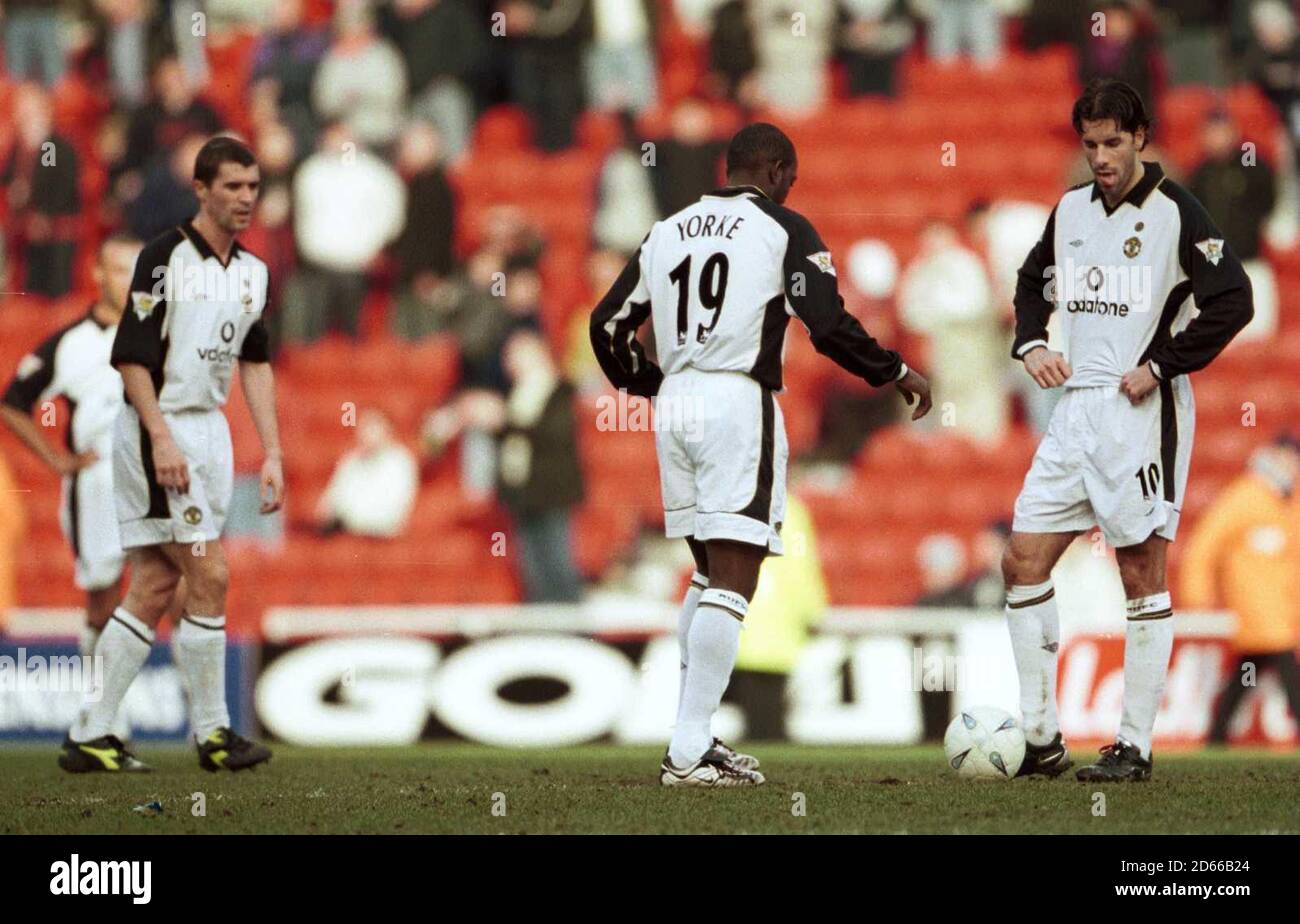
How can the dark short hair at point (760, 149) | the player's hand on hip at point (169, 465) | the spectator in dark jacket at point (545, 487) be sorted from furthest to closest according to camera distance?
1. the spectator in dark jacket at point (545, 487)
2. the player's hand on hip at point (169, 465)
3. the dark short hair at point (760, 149)

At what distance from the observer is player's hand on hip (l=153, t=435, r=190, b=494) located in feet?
24.8

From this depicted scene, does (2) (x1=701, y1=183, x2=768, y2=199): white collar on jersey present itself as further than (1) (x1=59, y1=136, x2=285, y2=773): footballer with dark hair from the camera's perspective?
No

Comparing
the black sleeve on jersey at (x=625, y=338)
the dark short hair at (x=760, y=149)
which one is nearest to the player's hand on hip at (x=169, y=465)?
the black sleeve on jersey at (x=625, y=338)

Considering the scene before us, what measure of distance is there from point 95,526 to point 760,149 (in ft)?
13.3

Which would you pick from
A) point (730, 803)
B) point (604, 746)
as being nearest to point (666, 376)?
point (730, 803)

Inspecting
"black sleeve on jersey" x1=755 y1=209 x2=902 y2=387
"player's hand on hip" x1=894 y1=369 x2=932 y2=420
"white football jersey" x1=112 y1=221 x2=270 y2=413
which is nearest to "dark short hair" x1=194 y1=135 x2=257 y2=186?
"white football jersey" x1=112 y1=221 x2=270 y2=413

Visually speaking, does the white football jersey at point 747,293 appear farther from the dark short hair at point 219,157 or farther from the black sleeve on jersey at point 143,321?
the black sleeve on jersey at point 143,321

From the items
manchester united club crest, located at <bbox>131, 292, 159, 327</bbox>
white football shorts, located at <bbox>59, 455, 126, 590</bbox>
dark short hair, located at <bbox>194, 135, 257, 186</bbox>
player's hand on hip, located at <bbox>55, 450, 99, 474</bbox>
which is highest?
dark short hair, located at <bbox>194, 135, 257, 186</bbox>

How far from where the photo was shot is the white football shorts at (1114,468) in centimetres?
696

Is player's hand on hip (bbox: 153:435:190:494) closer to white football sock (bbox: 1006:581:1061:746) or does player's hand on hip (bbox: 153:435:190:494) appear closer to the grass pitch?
the grass pitch

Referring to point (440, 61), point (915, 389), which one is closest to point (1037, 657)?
point (915, 389)

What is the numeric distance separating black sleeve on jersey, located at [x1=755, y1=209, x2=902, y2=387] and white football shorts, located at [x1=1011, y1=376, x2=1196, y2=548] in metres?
0.72

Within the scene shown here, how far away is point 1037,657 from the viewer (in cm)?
710

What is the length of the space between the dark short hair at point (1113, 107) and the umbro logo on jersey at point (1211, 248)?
45 centimetres
